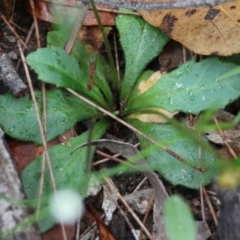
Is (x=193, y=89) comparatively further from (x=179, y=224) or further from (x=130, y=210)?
(x=179, y=224)

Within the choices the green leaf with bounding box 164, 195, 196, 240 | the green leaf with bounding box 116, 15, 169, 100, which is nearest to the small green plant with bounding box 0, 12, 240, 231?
the green leaf with bounding box 116, 15, 169, 100

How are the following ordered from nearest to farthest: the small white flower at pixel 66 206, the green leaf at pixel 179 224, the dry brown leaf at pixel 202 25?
the green leaf at pixel 179 224
the small white flower at pixel 66 206
the dry brown leaf at pixel 202 25

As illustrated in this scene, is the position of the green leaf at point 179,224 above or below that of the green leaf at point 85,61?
below

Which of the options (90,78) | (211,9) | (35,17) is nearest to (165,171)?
(90,78)

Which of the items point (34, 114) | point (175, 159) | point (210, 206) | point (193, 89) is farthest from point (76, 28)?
point (210, 206)

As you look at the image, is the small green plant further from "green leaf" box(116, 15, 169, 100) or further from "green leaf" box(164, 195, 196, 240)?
"green leaf" box(164, 195, 196, 240)

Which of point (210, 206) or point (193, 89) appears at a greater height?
point (193, 89)

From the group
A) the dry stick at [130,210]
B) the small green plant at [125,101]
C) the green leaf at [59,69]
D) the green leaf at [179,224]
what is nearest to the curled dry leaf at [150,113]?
the small green plant at [125,101]

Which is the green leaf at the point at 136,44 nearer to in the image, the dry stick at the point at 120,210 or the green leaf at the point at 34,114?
the green leaf at the point at 34,114
